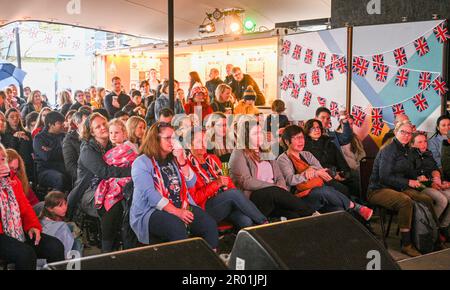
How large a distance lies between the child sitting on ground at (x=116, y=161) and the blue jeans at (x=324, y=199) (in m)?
1.55

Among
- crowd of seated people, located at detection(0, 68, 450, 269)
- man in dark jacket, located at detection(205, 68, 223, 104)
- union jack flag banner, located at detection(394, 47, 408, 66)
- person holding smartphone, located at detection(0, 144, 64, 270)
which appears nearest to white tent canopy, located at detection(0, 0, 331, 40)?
man in dark jacket, located at detection(205, 68, 223, 104)

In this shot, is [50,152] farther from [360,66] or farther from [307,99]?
[360,66]

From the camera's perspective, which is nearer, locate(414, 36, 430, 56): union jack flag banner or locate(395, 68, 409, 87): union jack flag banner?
locate(414, 36, 430, 56): union jack flag banner

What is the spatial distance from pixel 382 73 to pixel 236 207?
142 inches

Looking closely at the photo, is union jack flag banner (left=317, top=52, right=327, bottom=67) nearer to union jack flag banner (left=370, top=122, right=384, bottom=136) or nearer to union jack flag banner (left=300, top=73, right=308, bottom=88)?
union jack flag banner (left=300, top=73, right=308, bottom=88)

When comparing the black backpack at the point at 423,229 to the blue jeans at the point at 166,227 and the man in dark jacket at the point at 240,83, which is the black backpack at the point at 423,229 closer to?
the blue jeans at the point at 166,227

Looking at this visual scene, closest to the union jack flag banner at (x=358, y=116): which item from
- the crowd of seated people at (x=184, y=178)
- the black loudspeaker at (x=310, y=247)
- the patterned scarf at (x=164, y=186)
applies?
the crowd of seated people at (x=184, y=178)

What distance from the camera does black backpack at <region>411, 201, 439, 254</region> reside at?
4609mm

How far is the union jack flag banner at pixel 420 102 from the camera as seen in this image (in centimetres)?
648

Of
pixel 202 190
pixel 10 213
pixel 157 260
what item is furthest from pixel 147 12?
pixel 157 260

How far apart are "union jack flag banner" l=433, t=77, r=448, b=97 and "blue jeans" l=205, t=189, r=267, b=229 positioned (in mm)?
3369
